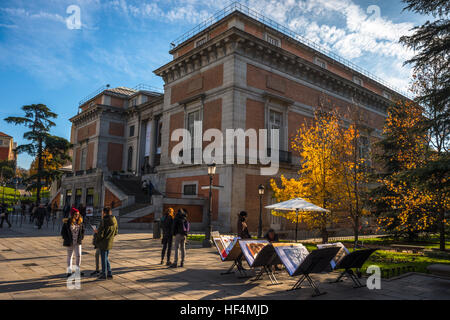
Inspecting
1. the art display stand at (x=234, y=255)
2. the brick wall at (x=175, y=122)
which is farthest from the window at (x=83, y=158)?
the art display stand at (x=234, y=255)

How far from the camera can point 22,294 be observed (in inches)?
246

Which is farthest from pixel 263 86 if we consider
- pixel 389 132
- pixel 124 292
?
pixel 124 292

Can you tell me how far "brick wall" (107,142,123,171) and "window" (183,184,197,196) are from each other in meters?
18.7

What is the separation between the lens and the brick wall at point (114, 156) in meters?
40.8

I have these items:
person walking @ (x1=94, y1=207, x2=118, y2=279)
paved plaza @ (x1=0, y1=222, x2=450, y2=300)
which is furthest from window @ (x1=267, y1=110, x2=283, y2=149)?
person walking @ (x1=94, y1=207, x2=118, y2=279)

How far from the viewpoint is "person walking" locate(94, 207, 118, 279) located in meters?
7.76

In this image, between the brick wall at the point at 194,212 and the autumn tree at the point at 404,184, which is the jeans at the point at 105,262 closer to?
the autumn tree at the point at 404,184

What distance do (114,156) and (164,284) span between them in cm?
3613

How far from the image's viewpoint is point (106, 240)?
780 cm

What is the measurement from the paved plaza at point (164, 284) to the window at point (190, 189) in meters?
14.2

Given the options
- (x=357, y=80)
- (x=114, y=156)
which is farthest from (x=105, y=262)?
(x=114, y=156)

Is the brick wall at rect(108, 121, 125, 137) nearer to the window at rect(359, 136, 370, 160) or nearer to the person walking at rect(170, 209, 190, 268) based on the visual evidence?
the window at rect(359, 136, 370, 160)
